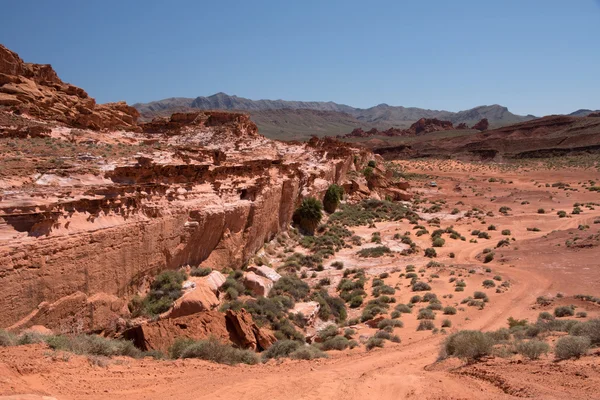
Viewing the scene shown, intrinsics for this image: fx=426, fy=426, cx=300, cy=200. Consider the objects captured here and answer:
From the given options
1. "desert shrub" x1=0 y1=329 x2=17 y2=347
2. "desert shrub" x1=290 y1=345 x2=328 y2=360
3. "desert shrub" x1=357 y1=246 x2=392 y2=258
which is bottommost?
"desert shrub" x1=357 y1=246 x2=392 y2=258

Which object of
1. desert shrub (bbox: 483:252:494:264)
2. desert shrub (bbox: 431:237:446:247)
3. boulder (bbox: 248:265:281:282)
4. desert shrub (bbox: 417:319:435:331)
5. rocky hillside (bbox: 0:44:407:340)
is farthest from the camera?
desert shrub (bbox: 431:237:446:247)

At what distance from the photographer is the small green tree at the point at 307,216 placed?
26.0 meters

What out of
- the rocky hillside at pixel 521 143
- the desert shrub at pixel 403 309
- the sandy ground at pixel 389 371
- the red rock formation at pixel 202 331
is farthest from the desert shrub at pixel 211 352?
the rocky hillside at pixel 521 143

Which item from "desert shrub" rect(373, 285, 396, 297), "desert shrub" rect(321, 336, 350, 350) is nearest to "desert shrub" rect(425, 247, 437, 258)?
"desert shrub" rect(373, 285, 396, 297)

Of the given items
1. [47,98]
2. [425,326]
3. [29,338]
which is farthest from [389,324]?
[47,98]

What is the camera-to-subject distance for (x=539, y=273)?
19.6 m

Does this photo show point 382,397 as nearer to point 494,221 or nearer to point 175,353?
point 175,353

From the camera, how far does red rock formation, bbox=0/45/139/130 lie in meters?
31.3

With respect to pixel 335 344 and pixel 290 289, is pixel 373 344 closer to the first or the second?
pixel 335 344

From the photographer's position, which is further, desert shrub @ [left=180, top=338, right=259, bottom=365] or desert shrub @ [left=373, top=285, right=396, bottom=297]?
desert shrub @ [left=373, top=285, right=396, bottom=297]

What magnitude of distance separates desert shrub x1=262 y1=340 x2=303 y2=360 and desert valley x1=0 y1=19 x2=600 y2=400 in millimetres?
52

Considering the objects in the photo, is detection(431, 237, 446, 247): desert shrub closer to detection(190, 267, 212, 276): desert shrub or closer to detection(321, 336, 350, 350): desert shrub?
detection(321, 336, 350, 350): desert shrub

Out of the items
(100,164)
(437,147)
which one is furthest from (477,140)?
(100,164)

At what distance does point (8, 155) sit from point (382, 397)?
16.6 meters
